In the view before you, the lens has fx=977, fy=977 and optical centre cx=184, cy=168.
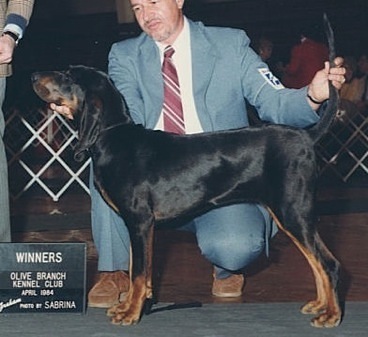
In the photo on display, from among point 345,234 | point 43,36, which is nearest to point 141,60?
point 345,234

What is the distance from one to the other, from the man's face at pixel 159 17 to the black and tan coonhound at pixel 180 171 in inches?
12.2

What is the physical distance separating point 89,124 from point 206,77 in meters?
0.51

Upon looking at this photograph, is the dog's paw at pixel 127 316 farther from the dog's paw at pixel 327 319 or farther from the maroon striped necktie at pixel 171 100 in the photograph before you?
the maroon striped necktie at pixel 171 100

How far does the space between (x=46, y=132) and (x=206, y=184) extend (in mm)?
6789

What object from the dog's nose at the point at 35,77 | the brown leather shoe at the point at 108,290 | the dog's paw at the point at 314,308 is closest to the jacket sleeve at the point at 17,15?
the dog's nose at the point at 35,77

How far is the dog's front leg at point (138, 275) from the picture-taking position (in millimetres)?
2656

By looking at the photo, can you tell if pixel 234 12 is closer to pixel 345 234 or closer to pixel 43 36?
pixel 43 36

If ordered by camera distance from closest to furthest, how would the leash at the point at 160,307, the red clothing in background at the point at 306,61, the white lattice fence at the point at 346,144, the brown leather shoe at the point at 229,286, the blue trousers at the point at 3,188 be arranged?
1. the leash at the point at 160,307
2. the blue trousers at the point at 3,188
3. the brown leather shoe at the point at 229,286
4. the red clothing in background at the point at 306,61
5. the white lattice fence at the point at 346,144

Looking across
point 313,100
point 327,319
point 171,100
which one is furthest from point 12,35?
Result: point 327,319

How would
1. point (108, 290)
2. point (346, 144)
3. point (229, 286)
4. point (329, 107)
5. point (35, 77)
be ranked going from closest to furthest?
1. point (329, 107)
2. point (35, 77)
3. point (108, 290)
4. point (229, 286)
5. point (346, 144)

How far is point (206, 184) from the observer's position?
2.76 meters

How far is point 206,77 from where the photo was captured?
121 inches

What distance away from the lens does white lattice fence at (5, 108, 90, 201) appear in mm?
6930

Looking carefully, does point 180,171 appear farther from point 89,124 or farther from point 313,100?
point 313,100
